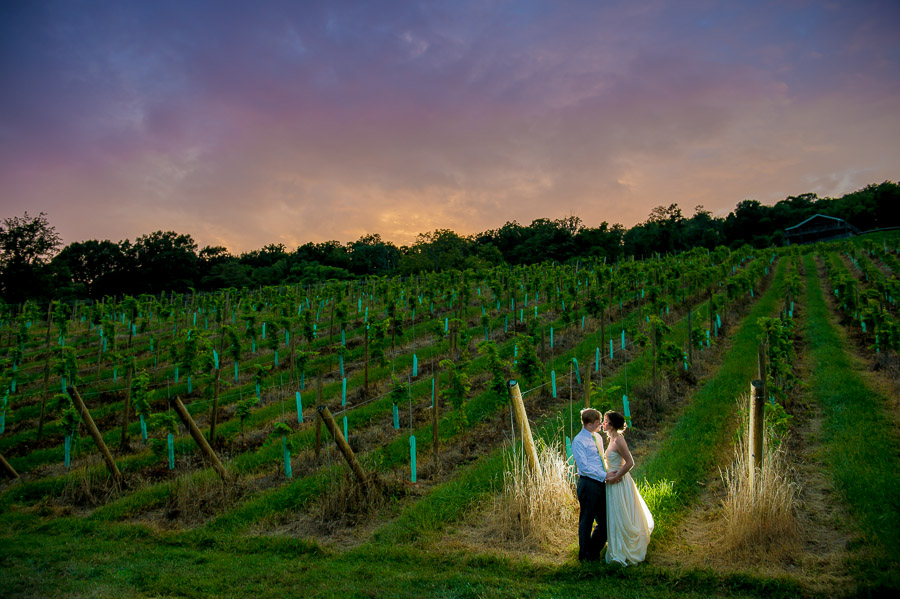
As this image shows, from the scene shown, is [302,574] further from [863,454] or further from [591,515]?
[863,454]

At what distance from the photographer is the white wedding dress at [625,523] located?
211 inches

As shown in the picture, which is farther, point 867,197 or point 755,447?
point 867,197

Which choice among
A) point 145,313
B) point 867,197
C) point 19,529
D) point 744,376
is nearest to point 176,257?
point 145,313

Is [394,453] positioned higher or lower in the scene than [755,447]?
lower

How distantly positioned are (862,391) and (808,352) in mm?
5240

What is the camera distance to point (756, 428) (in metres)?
5.99

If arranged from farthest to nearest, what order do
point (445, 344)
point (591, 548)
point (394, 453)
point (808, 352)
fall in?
1. point (445, 344)
2. point (808, 352)
3. point (394, 453)
4. point (591, 548)

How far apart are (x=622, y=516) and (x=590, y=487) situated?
442 mm

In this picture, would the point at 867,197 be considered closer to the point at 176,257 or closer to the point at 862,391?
the point at 862,391

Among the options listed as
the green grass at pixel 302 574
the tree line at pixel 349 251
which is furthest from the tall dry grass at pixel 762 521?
the tree line at pixel 349 251

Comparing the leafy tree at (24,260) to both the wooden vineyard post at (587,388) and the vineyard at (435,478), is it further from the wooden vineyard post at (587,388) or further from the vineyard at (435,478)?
the wooden vineyard post at (587,388)

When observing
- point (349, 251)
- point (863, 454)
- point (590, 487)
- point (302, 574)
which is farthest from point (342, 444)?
point (349, 251)

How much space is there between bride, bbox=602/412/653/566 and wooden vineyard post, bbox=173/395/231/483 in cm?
647

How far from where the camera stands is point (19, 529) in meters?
7.71
